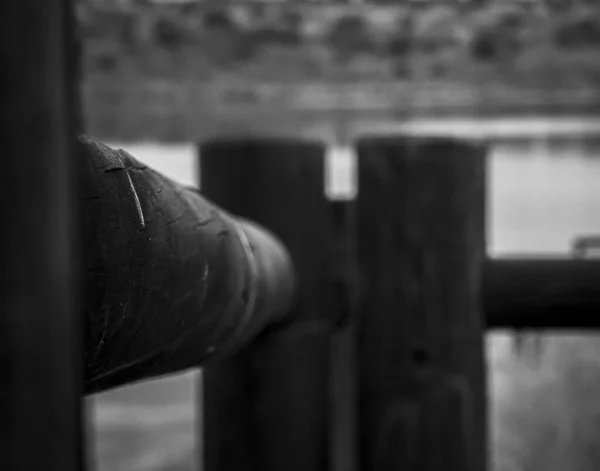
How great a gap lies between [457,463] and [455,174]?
0.24 metres

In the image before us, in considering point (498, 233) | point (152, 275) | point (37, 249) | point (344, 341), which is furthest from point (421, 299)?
point (498, 233)

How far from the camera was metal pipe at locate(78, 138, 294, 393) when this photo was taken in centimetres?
19

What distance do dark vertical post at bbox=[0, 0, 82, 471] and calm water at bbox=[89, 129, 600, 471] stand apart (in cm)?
420

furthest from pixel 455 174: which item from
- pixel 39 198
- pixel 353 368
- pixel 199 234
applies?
pixel 39 198

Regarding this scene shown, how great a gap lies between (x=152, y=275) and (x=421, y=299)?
0.43 m

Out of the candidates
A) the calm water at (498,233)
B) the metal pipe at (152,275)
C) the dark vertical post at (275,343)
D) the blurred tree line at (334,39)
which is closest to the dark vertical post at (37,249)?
the metal pipe at (152,275)

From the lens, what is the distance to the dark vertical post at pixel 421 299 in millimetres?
618

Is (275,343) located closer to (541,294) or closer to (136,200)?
(541,294)

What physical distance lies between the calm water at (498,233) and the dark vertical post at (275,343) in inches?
144

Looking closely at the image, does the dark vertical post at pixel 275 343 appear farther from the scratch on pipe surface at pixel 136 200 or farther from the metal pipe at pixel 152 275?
the scratch on pipe surface at pixel 136 200

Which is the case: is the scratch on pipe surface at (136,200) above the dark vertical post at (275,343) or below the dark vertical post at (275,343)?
above

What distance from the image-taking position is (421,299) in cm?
62

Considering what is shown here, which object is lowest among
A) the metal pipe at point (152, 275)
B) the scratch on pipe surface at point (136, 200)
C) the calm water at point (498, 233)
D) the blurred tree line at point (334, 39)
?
the calm water at point (498, 233)

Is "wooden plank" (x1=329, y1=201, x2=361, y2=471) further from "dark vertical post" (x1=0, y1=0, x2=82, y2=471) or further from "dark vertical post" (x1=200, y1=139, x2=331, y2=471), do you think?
"dark vertical post" (x1=0, y1=0, x2=82, y2=471)
